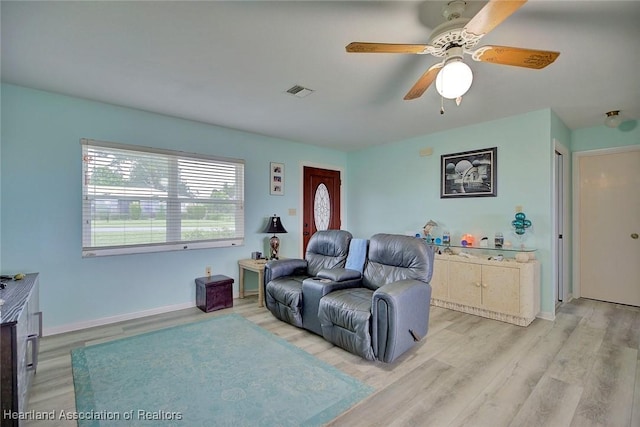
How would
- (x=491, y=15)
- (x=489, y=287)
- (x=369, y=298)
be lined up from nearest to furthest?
(x=491, y=15), (x=369, y=298), (x=489, y=287)

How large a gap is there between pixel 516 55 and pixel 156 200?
3680mm

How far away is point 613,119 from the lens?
3500 mm

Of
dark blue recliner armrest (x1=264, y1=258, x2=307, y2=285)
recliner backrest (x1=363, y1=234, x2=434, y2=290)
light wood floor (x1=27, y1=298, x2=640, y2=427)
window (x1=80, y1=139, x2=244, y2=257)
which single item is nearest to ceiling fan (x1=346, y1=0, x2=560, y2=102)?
recliner backrest (x1=363, y1=234, x2=434, y2=290)

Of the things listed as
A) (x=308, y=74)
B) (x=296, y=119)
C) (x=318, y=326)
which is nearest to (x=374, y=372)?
(x=318, y=326)

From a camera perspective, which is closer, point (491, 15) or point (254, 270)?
point (491, 15)

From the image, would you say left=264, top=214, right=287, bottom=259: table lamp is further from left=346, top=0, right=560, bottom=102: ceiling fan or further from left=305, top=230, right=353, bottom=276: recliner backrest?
left=346, top=0, right=560, bottom=102: ceiling fan

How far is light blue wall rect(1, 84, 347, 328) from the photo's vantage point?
2801 mm

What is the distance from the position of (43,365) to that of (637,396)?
4.30m

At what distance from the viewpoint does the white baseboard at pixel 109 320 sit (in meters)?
2.96

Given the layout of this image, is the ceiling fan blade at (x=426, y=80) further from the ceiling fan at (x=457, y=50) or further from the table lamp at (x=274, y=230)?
the table lamp at (x=274, y=230)

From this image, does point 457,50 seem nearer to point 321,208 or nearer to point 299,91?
point 299,91

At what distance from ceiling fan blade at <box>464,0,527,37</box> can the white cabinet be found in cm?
262

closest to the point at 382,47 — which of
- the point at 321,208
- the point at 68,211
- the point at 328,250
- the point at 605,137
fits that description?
the point at 328,250

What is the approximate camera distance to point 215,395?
197 cm
